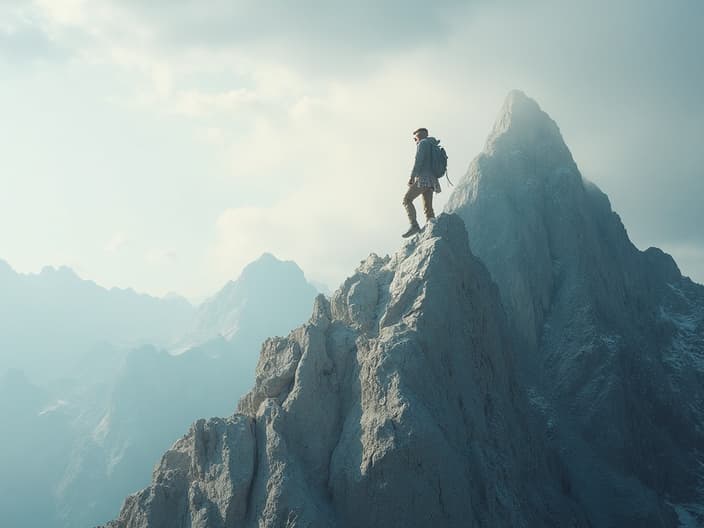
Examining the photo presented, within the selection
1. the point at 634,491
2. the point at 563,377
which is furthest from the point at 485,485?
the point at 563,377

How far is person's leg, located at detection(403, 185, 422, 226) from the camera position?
21.9 m

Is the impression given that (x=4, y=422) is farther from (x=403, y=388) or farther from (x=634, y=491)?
(x=403, y=388)

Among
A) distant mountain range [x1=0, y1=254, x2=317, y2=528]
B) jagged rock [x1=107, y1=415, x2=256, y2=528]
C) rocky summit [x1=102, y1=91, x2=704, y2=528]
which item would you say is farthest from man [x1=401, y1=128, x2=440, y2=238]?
distant mountain range [x1=0, y1=254, x2=317, y2=528]

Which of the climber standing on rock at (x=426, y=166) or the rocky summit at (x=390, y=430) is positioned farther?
the climber standing on rock at (x=426, y=166)

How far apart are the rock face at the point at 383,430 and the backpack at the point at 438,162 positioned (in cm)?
162

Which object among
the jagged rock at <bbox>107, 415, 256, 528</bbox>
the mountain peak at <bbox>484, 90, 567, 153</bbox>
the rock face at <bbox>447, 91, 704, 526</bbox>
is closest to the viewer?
the jagged rock at <bbox>107, 415, 256, 528</bbox>

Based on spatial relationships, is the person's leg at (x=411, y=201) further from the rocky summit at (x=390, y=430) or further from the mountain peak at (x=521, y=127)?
the mountain peak at (x=521, y=127)

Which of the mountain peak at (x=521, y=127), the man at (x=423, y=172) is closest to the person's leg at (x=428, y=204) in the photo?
the man at (x=423, y=172)

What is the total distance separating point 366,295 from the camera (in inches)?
851

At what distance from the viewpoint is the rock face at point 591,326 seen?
40.0 metres

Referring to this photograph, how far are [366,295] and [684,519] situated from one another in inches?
1203

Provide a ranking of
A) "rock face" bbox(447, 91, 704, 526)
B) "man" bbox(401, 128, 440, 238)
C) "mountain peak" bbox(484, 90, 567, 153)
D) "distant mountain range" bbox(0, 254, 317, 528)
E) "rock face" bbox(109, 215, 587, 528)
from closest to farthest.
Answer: "rock face" bbox(109, 215, 587, 528) → "man" bbox(401, 128, 440, 238) → "rock face" bbox(447, 91, 704, 526) → "mountain peak" bbox(484, 90, 567, 153) → "distant mountain range" bbox(0, 254, 317, 528)

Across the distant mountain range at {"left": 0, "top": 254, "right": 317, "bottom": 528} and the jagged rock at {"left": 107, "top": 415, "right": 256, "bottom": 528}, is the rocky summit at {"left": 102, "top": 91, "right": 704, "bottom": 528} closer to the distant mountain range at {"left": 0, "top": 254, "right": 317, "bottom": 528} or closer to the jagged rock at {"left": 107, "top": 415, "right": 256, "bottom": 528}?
the jagged rock at {"left": 107, "top": 415, "right": 256, "bottom": 528}

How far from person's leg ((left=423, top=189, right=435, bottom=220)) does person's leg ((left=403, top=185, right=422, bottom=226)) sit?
0.24 meters
